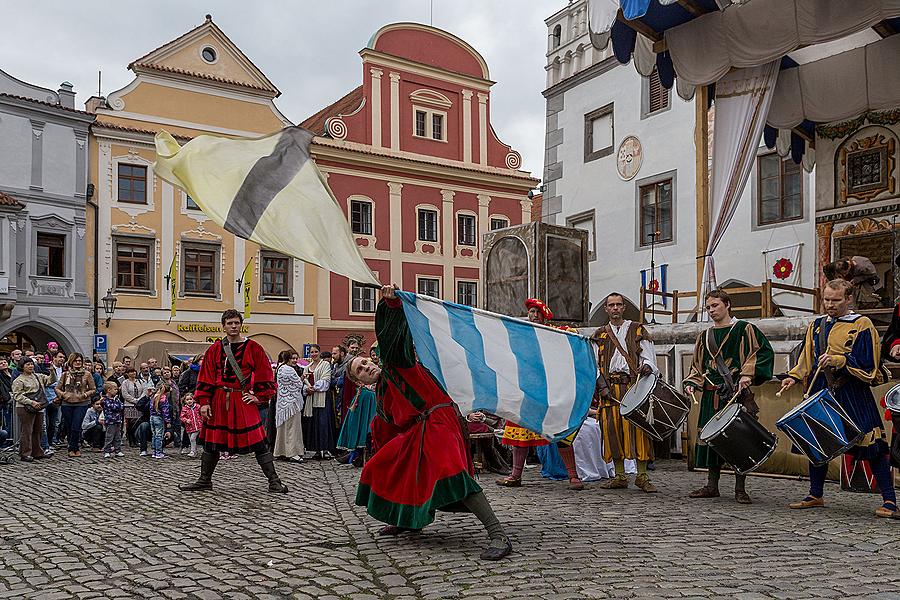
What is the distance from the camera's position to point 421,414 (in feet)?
18.0

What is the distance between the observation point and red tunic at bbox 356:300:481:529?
5270mm

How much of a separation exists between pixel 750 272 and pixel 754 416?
9921mm

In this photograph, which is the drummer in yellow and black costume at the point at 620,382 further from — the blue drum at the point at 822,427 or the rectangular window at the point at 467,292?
the rectangular window at the point at 467,292

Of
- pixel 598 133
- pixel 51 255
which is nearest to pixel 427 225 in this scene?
pixel 598 133

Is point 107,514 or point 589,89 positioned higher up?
point 589,89

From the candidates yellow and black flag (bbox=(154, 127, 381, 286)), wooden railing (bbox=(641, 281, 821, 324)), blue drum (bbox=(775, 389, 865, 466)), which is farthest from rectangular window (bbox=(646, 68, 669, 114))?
yellow and black flag (bbox=(154, 127, 381, 286))

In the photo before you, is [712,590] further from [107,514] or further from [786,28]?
[786,28]

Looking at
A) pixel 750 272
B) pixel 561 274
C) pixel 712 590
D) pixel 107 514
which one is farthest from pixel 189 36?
pixel 712 590

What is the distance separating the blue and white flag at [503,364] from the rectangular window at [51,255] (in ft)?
72.7

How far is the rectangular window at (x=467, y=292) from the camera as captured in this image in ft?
105

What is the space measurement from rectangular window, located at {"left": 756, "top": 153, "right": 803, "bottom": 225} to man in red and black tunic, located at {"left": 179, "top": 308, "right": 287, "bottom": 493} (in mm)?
11596

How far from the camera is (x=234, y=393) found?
836 centimetres

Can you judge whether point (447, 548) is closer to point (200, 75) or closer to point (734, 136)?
point (734, 136)

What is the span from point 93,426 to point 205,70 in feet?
54.3
